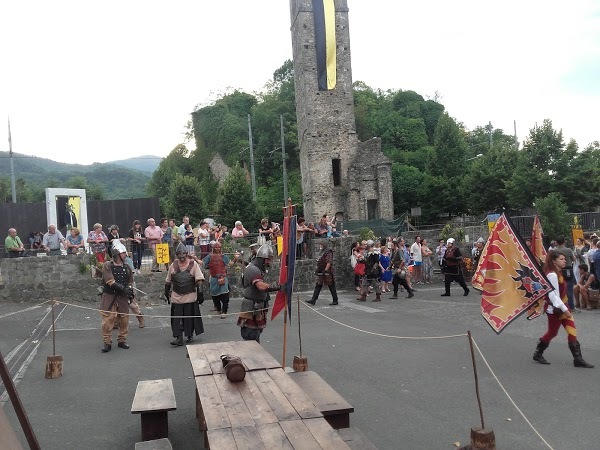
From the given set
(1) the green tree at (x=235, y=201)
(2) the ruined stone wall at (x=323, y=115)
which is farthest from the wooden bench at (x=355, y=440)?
(1) the green tree at (x=235, y=201)

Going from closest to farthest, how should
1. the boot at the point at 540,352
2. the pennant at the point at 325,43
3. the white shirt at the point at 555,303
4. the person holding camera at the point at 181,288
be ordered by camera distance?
1. the white shirt at the point at 555,303
2. the boot at the point at 540,352
3. the person holding camera at the point at 181,288
4. the pennant at the point at 325,43

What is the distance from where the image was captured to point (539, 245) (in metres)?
10.9

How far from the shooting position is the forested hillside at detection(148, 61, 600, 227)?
37.3 m

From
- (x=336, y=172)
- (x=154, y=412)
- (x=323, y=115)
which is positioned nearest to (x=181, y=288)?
(x=154, y=412)

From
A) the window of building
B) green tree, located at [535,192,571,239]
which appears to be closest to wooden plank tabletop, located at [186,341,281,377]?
green tree, located at [535,192,571,239]

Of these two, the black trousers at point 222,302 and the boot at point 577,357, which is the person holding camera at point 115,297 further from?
the boot at point 577,357

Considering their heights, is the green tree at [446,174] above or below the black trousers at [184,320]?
above

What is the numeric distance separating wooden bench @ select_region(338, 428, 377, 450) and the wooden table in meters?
0.50

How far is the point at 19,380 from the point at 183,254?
11.1ft

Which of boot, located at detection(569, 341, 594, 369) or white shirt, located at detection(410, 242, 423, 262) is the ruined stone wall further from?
boot, located at detection(569, 341, 594, 369)

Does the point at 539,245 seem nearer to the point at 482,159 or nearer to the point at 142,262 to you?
the point at 142,262

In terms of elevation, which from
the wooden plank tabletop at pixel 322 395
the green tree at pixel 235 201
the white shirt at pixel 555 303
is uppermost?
the green tree at pixel 235 201

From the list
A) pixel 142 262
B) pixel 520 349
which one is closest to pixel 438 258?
pixel 142 262

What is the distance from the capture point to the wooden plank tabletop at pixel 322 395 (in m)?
5.41
